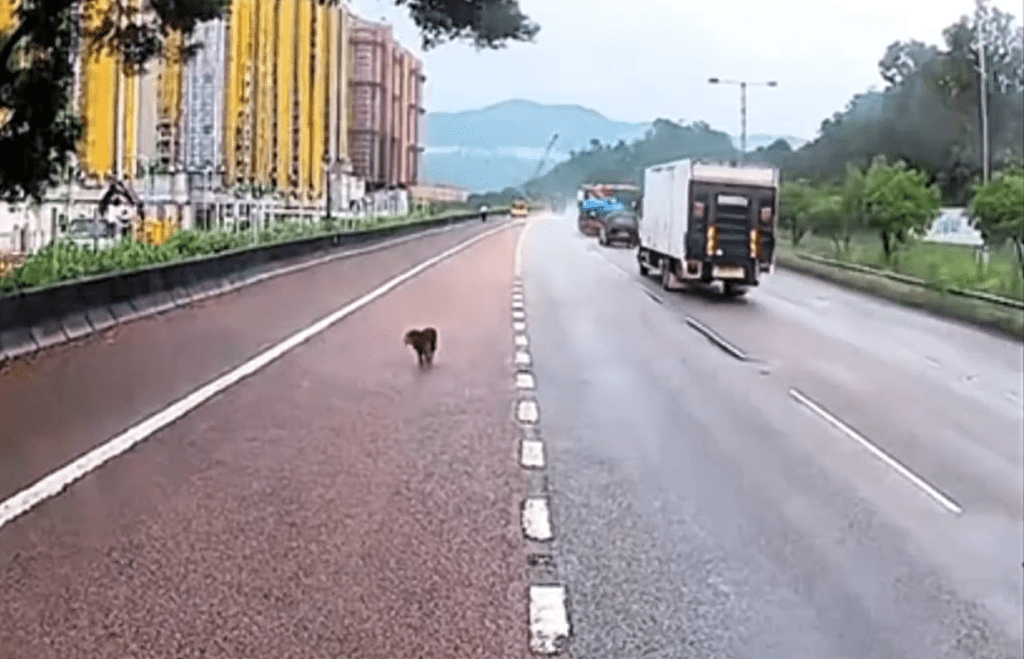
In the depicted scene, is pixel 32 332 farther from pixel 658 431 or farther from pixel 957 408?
pixel 957 408

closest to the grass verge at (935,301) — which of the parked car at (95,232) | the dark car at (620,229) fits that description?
the parked car at (95,232)

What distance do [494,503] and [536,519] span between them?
486 millimetres

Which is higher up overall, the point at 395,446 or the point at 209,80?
the point at 209,80

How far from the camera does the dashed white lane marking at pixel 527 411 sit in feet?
45.3

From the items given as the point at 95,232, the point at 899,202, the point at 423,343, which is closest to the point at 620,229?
the point at 899,202

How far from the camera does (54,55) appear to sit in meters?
21.4

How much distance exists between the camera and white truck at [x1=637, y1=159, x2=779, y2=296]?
3556 centimetres

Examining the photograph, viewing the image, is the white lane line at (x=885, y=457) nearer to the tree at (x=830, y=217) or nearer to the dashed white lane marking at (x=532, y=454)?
the dashed white lane marking at (x=532, y=454)

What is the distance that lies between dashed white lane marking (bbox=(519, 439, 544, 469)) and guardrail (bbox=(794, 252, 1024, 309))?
20762 mm

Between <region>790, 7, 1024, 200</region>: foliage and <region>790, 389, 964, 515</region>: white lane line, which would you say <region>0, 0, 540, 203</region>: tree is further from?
<region>790, 7, 1024, 200</region>: foliage

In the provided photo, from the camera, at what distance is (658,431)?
13539 millimetres

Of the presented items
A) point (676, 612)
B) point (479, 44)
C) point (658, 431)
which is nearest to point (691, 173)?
point (479, 44)

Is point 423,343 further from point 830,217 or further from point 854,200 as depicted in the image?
point 830,217

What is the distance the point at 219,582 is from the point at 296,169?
45.7 m
